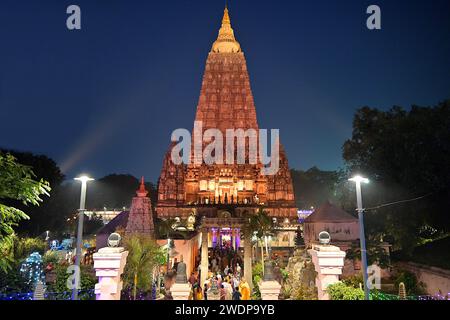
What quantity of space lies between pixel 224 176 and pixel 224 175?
7.4 inches

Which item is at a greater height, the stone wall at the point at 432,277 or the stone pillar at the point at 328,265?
the stone pillar at the point at 328,265

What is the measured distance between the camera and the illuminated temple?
55.7 m

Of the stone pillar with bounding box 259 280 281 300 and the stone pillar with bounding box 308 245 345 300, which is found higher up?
the stone pillar with bounding box 308 245 345 300

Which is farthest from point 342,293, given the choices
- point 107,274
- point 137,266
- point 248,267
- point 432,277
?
point 248,267

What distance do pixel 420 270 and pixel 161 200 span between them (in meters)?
43.2

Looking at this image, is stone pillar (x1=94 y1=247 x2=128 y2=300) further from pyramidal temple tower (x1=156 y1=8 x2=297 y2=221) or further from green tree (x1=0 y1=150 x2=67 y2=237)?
pyramidal temple tower (x1=156 y1=8 x2=297 y2=221)

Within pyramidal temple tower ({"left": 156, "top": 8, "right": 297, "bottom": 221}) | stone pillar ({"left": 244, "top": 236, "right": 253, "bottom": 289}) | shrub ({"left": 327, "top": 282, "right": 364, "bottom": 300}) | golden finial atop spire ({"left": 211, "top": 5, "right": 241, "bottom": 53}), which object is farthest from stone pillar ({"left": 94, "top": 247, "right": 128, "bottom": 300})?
golden finial atop spire ({"left": 211, "top": 5, "right": 241, "bottom": 53})

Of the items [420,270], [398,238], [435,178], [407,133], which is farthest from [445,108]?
[420,270]

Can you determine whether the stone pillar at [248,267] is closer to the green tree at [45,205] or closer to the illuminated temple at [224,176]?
the green tree at [45,205]

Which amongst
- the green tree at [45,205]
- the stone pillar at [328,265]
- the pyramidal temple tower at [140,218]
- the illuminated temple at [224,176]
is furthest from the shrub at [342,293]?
the illuminated temple at [224,176]

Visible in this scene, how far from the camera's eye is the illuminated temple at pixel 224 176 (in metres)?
55.7

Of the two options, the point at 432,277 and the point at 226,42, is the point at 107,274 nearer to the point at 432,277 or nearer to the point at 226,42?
the point at 432,277

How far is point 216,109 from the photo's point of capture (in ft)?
196
